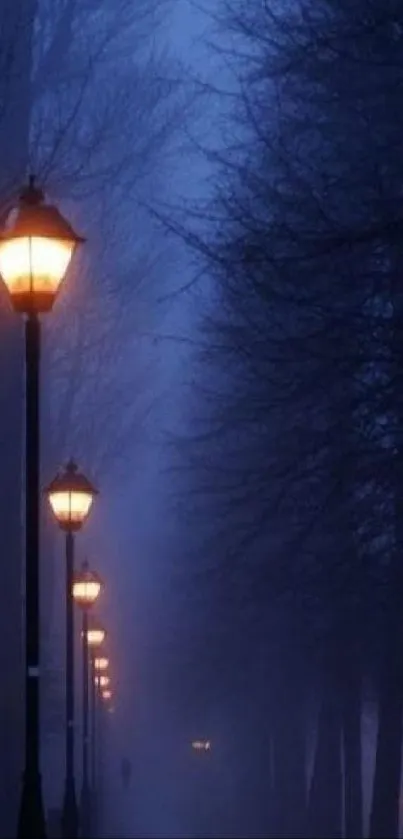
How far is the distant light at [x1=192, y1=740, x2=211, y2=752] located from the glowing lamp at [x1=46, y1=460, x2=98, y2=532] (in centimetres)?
4526

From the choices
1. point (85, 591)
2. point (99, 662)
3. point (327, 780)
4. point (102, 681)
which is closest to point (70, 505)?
point (85, 591)

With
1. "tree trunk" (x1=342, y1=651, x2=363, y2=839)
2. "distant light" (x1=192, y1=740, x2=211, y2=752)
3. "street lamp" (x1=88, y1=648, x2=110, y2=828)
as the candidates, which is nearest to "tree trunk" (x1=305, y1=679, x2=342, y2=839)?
"tree trunk" (x1=342, y1=651, x2=363, y2=839)

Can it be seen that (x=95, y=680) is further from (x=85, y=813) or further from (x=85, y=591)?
(x=85, y=591)

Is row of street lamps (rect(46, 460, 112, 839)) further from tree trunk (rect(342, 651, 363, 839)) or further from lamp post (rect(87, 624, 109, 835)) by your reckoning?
tree trunk (rect(342, 651, 363, 839))

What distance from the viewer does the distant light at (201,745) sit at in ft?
224

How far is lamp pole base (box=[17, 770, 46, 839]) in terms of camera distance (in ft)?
45.9

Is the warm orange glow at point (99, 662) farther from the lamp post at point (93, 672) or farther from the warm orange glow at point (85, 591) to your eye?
the warm orange glow at point (85, 591)

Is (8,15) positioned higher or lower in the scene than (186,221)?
higher

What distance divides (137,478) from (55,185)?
29.9 m

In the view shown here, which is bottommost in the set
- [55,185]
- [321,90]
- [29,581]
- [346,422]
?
[29,581]

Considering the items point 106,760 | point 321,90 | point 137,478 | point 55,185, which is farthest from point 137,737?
point 321,90

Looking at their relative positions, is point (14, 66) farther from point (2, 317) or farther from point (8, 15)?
point (2, 317)

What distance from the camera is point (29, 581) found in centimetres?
1441

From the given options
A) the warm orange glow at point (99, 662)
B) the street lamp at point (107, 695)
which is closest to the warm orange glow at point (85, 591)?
the warm orange glow at point (99, 662)
